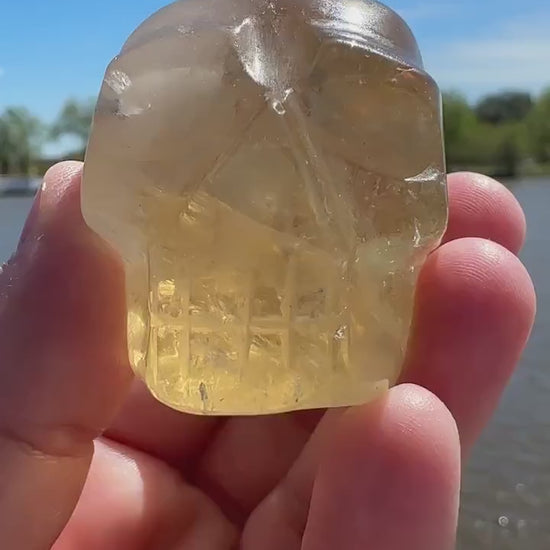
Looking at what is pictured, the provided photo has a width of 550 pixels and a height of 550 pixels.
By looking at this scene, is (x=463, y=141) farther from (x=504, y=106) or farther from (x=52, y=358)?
(x=52, y=358)

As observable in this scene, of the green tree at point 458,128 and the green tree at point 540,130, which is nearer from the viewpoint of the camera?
the green tree at point 458,128

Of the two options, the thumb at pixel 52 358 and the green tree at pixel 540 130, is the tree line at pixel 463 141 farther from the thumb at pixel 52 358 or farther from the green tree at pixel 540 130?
the thumb at pixel 52 358

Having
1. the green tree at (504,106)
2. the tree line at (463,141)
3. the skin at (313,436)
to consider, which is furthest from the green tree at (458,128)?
the skin at (313,436)

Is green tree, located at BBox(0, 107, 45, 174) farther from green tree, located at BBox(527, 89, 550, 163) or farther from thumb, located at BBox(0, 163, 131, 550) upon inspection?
thumb, located at BBox(0, 163, 131, 550)

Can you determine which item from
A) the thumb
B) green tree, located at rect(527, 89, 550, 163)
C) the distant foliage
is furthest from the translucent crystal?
green tree, located at rect(527, 89, 550, 163)

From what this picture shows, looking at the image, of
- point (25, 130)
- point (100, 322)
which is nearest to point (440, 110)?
point (100, 322)

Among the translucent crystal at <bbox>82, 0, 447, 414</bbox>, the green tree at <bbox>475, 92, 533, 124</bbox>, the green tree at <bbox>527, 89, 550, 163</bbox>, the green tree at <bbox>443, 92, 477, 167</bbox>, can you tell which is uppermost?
the translucent crystal at <bbox>82, 0, 447, 414</bbox>
